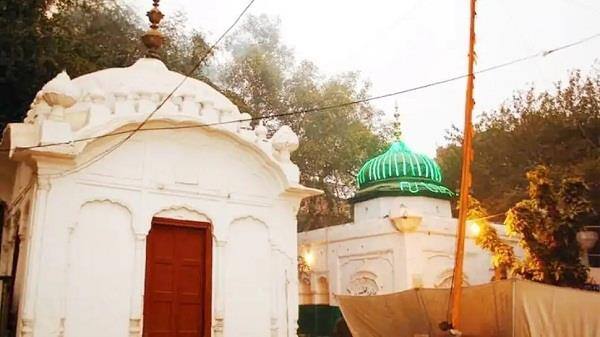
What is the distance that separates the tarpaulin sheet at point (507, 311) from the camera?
732 cm


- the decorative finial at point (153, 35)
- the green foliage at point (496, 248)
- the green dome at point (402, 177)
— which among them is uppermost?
the decorative finial at point (153, 35)

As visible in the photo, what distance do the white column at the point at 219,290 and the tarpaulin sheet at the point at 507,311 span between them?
2627 mm

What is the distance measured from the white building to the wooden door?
584 centimetres

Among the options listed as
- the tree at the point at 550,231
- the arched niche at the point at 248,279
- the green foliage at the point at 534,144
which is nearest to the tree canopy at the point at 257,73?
the green foliage at the point at 534,144

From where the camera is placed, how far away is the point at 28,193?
9203mm

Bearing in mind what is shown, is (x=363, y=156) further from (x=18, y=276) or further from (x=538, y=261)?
(x=18, y=276)

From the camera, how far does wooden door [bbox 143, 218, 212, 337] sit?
366 inches

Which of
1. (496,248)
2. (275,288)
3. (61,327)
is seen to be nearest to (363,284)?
(496,248)

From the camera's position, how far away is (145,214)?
9438 millimetres

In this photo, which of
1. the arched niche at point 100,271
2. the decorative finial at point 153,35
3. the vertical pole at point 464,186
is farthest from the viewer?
the decorative finial at point 153,35

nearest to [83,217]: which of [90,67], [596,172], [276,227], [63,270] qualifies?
[63,270]

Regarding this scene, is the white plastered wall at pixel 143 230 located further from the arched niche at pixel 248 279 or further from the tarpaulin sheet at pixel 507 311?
the tarpaulin sheet at pixel 507 311

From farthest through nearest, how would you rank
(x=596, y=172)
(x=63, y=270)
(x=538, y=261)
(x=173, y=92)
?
(x=596, y=172), (x=538, y=261), (x=173, y=92), (x=63, y=270)

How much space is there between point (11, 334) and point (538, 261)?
10006 millimetres
